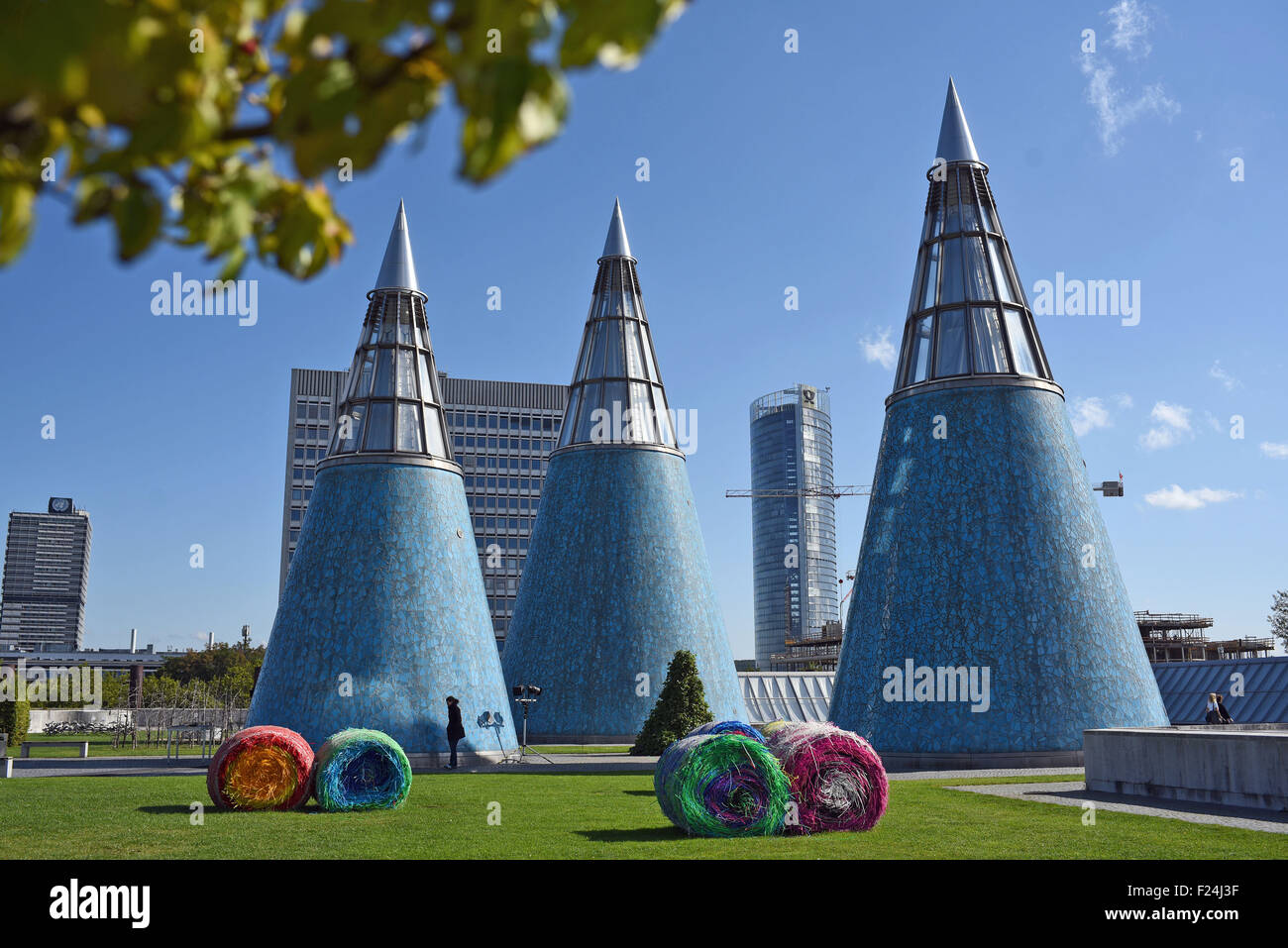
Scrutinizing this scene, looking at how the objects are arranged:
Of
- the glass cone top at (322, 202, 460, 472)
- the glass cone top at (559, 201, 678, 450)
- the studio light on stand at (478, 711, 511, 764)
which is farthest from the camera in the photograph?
the glass cone top at (559, 201, 678, 450)

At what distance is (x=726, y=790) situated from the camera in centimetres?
1184

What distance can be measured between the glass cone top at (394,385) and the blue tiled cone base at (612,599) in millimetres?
7015

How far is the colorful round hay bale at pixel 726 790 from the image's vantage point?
464 inches

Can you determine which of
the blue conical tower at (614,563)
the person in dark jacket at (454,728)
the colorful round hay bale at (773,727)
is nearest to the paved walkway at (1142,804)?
the colorful round hay bale at (773,727)

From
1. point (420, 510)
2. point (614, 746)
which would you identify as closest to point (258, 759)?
point (420, 510)


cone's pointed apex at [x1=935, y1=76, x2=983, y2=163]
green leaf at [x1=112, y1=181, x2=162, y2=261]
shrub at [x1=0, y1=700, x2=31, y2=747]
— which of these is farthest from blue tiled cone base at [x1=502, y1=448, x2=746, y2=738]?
green leaf at [x1=112, y1=181, x2=162, y2=261]

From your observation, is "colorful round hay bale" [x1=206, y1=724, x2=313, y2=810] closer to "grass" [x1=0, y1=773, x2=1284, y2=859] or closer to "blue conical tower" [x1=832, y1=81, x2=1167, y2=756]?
"grass" [x1=0, y1=773, x2=1284, y2=859]

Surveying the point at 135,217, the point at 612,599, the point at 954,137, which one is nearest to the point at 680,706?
the point at 612,599

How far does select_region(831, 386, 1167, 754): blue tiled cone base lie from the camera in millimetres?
23375

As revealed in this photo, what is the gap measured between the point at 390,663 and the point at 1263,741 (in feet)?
61.5

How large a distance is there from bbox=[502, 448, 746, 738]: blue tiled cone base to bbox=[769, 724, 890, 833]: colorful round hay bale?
799 inches

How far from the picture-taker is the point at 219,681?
74312 millimetres

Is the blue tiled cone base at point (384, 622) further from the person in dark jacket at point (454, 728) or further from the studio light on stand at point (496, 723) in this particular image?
the person in dark jacket at point (454, 728)
